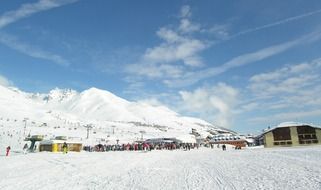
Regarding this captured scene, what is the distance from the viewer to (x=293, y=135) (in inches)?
2562

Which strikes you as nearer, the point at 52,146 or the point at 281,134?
the point at 52,146

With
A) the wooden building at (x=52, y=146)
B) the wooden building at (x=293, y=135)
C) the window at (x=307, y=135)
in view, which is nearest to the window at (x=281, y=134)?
the wooden building at (x=293, y=135)

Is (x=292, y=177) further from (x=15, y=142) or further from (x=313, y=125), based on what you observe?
(x=15, y=142)

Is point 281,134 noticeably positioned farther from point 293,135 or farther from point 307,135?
point 307,135

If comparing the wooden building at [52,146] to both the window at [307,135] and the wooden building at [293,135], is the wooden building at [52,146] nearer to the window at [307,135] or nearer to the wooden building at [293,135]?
the wooden building at [293,135]

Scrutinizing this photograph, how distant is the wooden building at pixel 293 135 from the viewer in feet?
210

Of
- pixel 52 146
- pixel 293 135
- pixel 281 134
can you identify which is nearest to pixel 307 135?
pixel 293 135

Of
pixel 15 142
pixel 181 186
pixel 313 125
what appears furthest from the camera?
pixel 15 142

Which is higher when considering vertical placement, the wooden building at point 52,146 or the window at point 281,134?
the window at point 281,134

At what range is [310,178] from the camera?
14156mm

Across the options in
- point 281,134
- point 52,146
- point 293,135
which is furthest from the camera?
point 281,134

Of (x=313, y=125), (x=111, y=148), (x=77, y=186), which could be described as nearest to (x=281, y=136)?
(x=313, y=125)

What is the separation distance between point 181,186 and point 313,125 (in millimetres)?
60011

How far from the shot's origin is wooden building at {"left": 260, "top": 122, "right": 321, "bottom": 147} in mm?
63906
